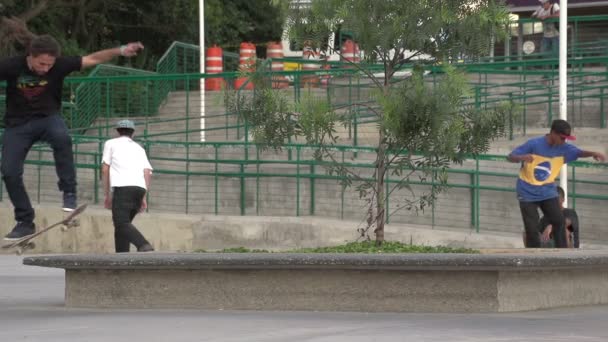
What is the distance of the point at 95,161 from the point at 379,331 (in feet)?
47.4

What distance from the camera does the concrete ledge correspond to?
10.8 m

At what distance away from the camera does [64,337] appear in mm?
9586

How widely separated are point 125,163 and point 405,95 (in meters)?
3.92

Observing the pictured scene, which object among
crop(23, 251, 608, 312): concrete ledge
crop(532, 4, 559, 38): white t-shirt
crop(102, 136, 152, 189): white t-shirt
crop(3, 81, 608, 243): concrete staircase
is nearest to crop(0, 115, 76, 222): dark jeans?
crop(23, 251, 608, 312): concrete ledge

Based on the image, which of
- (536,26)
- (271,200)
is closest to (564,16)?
(271,200)

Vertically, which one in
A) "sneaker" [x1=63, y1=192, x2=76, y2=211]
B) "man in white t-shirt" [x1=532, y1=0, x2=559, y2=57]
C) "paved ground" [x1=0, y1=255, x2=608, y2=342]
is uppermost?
"man in white t-shirt" [x1=532, y1=0, x2=559, y2=57]

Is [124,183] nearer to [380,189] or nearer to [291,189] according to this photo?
[380,189]

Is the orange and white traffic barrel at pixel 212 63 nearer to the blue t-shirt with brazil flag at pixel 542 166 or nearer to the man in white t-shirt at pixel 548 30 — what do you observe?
the man in white t-shirt at pixel 548 30

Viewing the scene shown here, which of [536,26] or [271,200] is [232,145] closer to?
[271,200]

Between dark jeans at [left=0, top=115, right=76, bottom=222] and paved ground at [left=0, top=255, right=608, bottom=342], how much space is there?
1059 mm

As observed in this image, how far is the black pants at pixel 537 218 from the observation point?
46.9 ft

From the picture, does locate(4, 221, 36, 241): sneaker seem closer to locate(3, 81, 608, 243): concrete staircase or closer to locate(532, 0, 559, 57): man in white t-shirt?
locate(3, 81, 608, 243): concrete staircase

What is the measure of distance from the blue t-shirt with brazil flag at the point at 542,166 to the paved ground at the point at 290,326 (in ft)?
9.14

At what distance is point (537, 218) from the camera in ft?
47.1
